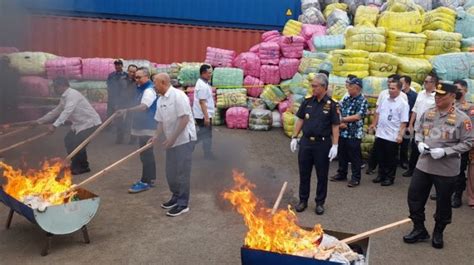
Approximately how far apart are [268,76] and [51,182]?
7.12 m

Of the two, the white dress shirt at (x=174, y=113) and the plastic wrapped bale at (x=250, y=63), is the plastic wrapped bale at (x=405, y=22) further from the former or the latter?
the white dress shirt at (x=174, y=113)

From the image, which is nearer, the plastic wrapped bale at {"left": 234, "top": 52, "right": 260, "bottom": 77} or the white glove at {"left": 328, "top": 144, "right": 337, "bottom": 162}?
the white glove at {"left": 328, "top": 144, "right": 337, "bottom": 162}

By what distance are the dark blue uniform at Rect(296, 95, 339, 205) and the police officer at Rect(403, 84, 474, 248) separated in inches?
43.6

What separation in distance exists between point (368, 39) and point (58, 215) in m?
6.87

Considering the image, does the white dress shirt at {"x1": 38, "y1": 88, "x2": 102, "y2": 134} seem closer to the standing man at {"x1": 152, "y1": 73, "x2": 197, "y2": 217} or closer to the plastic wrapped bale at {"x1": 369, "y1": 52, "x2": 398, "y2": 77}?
the standing man at {"x1": 152, "y1": 73, "x2": 197, "y2": 217}

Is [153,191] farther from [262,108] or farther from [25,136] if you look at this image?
[262,108]

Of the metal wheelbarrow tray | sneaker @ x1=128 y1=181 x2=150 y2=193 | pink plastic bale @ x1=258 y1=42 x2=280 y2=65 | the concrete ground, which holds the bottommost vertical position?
the concrete ground

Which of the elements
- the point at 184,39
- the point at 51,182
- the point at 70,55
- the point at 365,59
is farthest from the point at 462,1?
the point at 51,182

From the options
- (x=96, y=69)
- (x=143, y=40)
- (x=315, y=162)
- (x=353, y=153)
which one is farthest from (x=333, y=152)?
(x=143, y=40)

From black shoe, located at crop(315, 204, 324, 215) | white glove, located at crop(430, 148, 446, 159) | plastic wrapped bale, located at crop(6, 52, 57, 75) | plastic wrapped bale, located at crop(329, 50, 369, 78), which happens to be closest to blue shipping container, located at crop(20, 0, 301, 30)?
plastic wrapped bale, located at crop(6, 52, 57, 75)

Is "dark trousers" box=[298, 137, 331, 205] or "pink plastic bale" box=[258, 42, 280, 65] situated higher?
"pink plastic bale" box=[258, 42, 280, 65]

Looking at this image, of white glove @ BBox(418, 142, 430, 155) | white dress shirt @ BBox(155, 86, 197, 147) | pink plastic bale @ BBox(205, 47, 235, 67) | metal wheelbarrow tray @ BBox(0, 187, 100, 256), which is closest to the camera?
metal wheelbarrow tray @ BBox(0, 187, 100, 256)

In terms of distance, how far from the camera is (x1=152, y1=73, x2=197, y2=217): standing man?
5.95 metres

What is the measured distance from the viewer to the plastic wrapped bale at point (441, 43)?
9641mm
